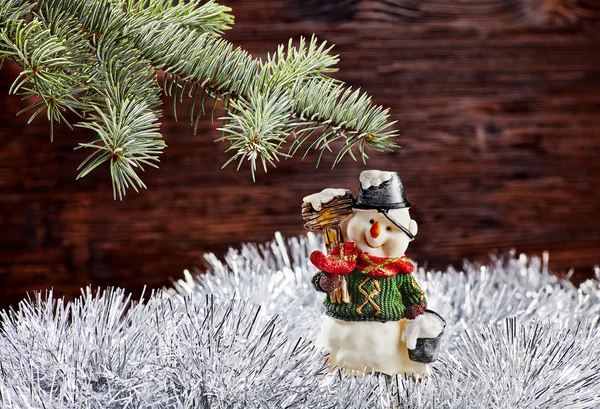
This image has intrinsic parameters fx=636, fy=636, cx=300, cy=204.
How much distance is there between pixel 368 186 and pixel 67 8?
0.26 meters

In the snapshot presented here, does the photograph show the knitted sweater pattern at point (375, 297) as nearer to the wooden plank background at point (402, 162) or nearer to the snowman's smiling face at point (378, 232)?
the snowman's smiling face at point (378, 232)

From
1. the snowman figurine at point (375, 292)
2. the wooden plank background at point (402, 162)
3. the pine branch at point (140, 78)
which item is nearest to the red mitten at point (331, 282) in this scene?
the snowman figurine at point (375, 292)

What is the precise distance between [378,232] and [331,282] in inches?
2.2

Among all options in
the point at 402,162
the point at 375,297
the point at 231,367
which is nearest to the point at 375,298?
the point at 375,297

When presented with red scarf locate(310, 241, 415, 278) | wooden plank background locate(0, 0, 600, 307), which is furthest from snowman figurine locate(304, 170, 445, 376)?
wooden plank background locate(0, 0, 600, 307)

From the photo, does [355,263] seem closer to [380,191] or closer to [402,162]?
[380,191]

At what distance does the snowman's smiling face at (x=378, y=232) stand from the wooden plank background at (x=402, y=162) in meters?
0.49

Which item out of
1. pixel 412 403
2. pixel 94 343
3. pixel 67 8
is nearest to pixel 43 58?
pixel 67 8

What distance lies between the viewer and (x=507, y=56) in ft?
3.44

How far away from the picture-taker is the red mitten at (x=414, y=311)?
0.52 m

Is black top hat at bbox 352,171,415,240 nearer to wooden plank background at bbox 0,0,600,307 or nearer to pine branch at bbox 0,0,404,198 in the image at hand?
pine branch at bbox 0,0,404,198

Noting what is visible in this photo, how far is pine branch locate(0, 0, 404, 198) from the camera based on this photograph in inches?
15.2

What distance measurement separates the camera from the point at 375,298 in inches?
20.6

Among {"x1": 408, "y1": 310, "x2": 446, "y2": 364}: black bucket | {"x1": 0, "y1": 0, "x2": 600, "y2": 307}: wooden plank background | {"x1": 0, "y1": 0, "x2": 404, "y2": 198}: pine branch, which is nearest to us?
{"x1": 0, "y1": 0, "x2": 404, "y2": 198}: pine branch
